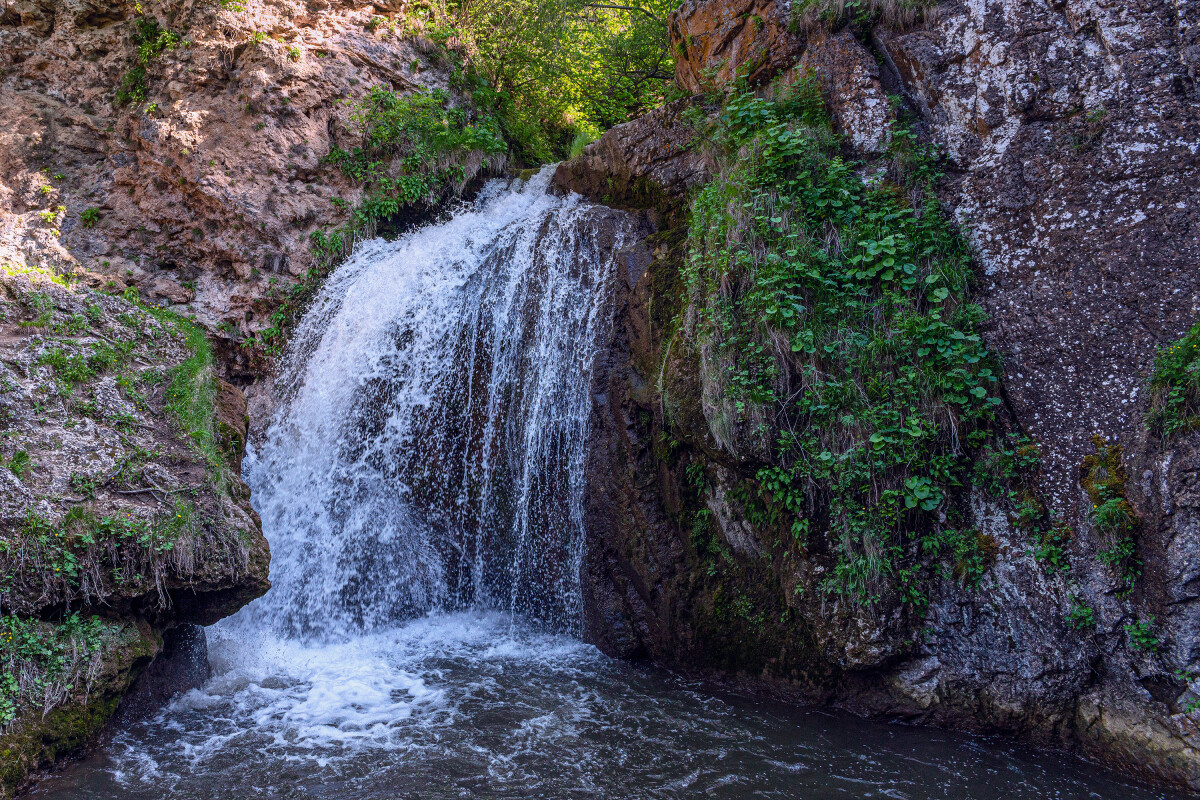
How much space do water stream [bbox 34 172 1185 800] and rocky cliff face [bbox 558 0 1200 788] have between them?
1.11 ft

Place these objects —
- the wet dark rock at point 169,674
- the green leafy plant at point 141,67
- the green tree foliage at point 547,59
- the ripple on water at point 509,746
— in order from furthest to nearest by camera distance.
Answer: the green tree foliage at point 547,59
the green leafy plant at point 141,67
the wet dark rock at point 169,674
the ripple on water at point 509,746

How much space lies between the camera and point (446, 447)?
6.92 m

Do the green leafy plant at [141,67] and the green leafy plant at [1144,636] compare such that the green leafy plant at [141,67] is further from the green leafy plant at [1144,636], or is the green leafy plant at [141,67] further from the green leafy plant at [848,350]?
the green leafy plant at [1144,636]

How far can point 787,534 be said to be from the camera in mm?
5086

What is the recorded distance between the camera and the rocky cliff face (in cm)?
409

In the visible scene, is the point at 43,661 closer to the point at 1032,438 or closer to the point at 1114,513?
the point at 1032,438

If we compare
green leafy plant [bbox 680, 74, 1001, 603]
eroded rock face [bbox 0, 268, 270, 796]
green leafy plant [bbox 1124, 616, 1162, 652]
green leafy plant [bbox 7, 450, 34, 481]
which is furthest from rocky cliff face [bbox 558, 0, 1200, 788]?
green leafy plant [bbox 7, 450, 34, 481]

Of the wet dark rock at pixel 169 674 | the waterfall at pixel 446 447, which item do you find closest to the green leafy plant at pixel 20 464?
the wet dark rock at pixel 169 674

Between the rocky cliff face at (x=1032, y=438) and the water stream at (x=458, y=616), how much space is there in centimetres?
34

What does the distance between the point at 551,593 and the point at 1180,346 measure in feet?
16.7

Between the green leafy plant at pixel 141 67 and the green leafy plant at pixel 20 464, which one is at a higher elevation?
the green leafy plant at pixel 141 67

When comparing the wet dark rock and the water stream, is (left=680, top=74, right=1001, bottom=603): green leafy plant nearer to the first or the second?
the water stream

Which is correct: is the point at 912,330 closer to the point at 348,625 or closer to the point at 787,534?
the point at 787,534

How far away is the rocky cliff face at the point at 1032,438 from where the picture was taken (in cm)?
409
